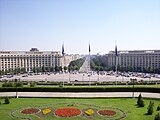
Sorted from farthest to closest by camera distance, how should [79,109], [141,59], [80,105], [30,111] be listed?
[141,59]
[80,105]
[79,109]
[30,111]

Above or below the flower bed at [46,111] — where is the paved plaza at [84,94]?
above

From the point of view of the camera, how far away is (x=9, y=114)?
22375 mm

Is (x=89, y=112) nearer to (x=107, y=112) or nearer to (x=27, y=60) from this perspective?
(x=107, y=112)

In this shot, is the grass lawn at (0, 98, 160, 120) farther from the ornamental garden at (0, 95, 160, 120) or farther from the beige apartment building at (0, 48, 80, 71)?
the beige apartment building at (0, 48, 80, 71)

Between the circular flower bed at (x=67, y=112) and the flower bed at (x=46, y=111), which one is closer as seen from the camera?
the circular flower bed at (x=67, y=112)

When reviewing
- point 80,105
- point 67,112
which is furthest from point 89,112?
point 80,105

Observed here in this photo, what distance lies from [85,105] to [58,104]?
3.20 meters

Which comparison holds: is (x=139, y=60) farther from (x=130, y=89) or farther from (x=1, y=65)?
(x=130, y=89)

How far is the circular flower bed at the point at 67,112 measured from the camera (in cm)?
2203

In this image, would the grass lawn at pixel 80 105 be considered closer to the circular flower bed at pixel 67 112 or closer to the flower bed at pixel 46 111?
the circular flower bed at pixel 67 112

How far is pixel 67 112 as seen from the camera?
894 inches

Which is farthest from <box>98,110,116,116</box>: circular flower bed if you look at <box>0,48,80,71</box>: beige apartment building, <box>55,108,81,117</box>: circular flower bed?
<box>0,48,80,71</box>: beige apartment building

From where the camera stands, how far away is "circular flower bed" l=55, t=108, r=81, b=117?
22031mm

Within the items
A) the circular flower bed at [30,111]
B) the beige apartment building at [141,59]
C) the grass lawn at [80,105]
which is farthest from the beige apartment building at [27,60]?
the circular flower bed at [30,111]
